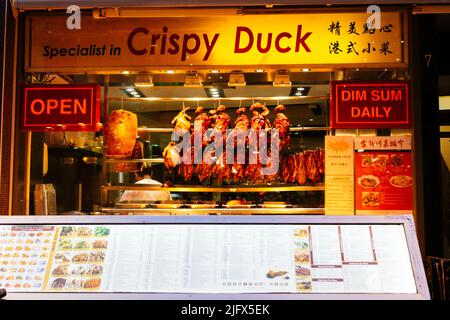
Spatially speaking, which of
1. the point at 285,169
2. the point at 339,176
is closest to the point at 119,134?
the point at 285,169

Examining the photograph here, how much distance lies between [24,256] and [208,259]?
1054 mm

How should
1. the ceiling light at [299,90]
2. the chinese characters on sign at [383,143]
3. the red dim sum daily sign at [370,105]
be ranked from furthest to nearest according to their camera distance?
1. the ceiling light at [299,90]
2. the chinese characters on sign at [383,143]
3. the red dim sum daily sign at [370,105]

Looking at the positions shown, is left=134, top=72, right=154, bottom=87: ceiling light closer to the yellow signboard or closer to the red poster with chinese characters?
the yellow signboard

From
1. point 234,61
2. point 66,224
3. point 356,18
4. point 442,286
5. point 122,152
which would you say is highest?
point 356,18

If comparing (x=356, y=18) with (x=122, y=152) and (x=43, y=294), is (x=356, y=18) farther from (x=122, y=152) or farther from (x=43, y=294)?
(x=43, y=294)

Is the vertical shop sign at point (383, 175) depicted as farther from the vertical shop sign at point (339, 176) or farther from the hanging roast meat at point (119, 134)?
the hanging roast meat at point (119, 134)

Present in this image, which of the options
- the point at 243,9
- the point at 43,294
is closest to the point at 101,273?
the point at 43,294

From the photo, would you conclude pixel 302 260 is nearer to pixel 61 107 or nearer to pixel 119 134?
pixel 61 107

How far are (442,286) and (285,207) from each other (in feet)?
9.89

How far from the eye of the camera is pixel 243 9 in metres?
4.38

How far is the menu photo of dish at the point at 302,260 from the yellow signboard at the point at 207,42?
9.62ft

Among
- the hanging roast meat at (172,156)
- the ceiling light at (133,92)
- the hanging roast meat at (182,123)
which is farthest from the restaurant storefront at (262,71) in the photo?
the ceiling light at (133,92)

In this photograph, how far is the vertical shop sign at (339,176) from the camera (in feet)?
17.5

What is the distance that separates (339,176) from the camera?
5.36m
